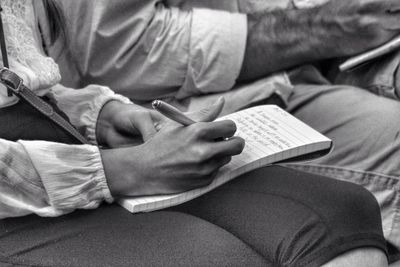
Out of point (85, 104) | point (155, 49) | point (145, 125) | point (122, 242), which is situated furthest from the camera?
point (155, 49)

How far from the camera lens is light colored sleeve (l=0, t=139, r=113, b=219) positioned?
0.95 m

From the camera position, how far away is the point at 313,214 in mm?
981

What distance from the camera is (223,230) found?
977 millimetres

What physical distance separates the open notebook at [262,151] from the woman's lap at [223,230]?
0.02 metres

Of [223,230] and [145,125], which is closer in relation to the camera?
[223,230]

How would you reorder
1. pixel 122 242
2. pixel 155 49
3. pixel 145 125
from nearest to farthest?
pixel 122 242, pixel 145 125, pixel 155 49

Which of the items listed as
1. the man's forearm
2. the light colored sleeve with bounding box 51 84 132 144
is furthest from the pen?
the man's forearm

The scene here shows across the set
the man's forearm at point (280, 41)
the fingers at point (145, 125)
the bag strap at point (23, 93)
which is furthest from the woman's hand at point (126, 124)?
the man's forearm at point (280, 41)

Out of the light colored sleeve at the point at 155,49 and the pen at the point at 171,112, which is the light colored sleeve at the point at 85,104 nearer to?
the light colored sleeve at the point at 155,49

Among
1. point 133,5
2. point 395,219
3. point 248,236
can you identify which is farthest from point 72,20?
point 395,219

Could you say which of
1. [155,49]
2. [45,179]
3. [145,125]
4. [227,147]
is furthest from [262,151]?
[155,49]

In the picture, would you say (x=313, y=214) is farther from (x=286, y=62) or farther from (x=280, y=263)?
(x=286, y=62)

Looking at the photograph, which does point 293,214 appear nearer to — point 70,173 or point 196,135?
point 196,135

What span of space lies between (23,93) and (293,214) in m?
0.42
